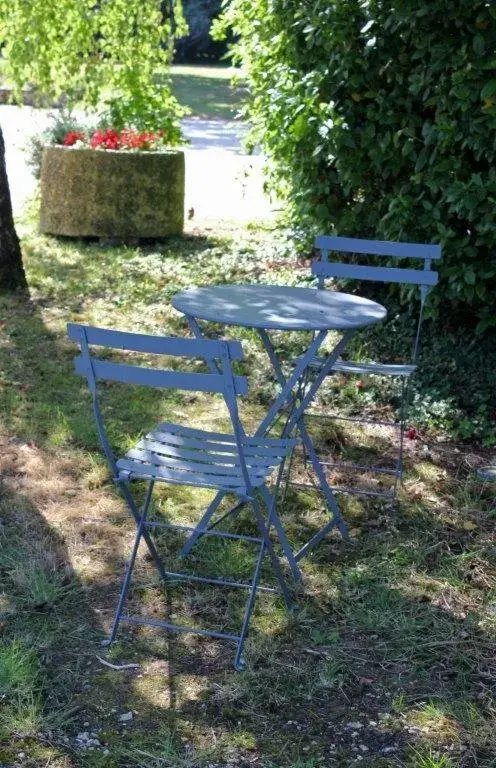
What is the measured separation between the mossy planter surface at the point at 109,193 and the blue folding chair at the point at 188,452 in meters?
5.22

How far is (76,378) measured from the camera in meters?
6.30

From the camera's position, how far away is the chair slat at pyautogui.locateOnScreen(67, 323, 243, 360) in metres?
3.24

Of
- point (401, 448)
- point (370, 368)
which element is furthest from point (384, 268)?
point (401, 448)

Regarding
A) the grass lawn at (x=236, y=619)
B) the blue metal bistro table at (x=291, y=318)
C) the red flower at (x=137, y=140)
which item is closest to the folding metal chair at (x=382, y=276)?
the grass lawn at (x=236, y=619)

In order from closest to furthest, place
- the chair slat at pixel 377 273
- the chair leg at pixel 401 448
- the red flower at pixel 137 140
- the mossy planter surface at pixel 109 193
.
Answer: the chair leg at pixel 401 448 → the chair slat at pixel 377 273 → the mossy planter surface at pixel 109 193 → the red flower at pixel 137 140

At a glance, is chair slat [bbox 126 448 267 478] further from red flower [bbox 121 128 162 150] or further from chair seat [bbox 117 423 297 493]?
red flower [bbox 121 128 162 150]

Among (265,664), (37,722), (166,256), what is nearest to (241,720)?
(265,664)

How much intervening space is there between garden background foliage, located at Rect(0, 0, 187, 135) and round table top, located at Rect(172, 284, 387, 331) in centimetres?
642

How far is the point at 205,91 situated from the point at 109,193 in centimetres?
2101

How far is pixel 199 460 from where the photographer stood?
3.75m

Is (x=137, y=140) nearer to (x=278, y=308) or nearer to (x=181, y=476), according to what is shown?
(x=278, y=308)

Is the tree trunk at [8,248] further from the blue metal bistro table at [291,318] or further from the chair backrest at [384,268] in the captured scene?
the blue metal bistro table at [291,318]

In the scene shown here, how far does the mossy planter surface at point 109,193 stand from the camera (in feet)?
30.3

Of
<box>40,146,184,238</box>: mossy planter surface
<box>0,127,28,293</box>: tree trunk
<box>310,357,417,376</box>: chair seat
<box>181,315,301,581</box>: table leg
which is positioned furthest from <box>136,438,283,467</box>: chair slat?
<box>40,146,184,238</box>: mossy planter surface
